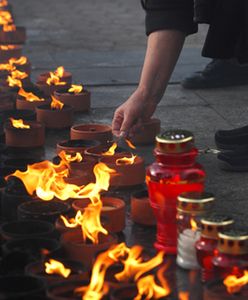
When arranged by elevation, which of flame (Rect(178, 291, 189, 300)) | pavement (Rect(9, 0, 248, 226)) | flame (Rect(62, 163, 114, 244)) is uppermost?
flame (Rect(62, 163, 114, 244))

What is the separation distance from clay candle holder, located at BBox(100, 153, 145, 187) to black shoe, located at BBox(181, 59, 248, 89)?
9.91ft

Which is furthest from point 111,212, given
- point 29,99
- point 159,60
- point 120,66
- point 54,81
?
point 120,66

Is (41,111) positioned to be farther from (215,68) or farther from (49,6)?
(49,6)

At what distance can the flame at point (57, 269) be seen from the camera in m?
3.79

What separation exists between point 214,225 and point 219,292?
0.31 metres

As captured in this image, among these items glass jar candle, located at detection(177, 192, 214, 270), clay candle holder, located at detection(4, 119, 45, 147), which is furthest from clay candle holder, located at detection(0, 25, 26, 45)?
glass jar candle, located at detection(177, 192, 214, 270)

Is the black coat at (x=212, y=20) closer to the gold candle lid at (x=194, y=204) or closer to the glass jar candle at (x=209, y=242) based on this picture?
the gold candle lid at (x=194, y=204)

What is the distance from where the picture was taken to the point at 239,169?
5621 millimetres

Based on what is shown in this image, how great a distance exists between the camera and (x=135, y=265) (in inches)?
149

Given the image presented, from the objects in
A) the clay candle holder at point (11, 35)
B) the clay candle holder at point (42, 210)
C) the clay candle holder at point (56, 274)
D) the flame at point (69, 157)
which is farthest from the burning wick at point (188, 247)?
the clay candle holder at point (11, 35)

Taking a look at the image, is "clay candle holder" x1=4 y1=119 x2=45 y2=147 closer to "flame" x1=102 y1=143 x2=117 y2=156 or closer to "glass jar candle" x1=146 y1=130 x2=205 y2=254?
"flame" x1=102 y1=143 x2=117 y2=156

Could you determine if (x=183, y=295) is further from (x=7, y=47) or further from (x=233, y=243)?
(x=7, y=47)

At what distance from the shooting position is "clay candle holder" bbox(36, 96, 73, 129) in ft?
22.1

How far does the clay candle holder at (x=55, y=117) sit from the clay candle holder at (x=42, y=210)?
2124 mm
